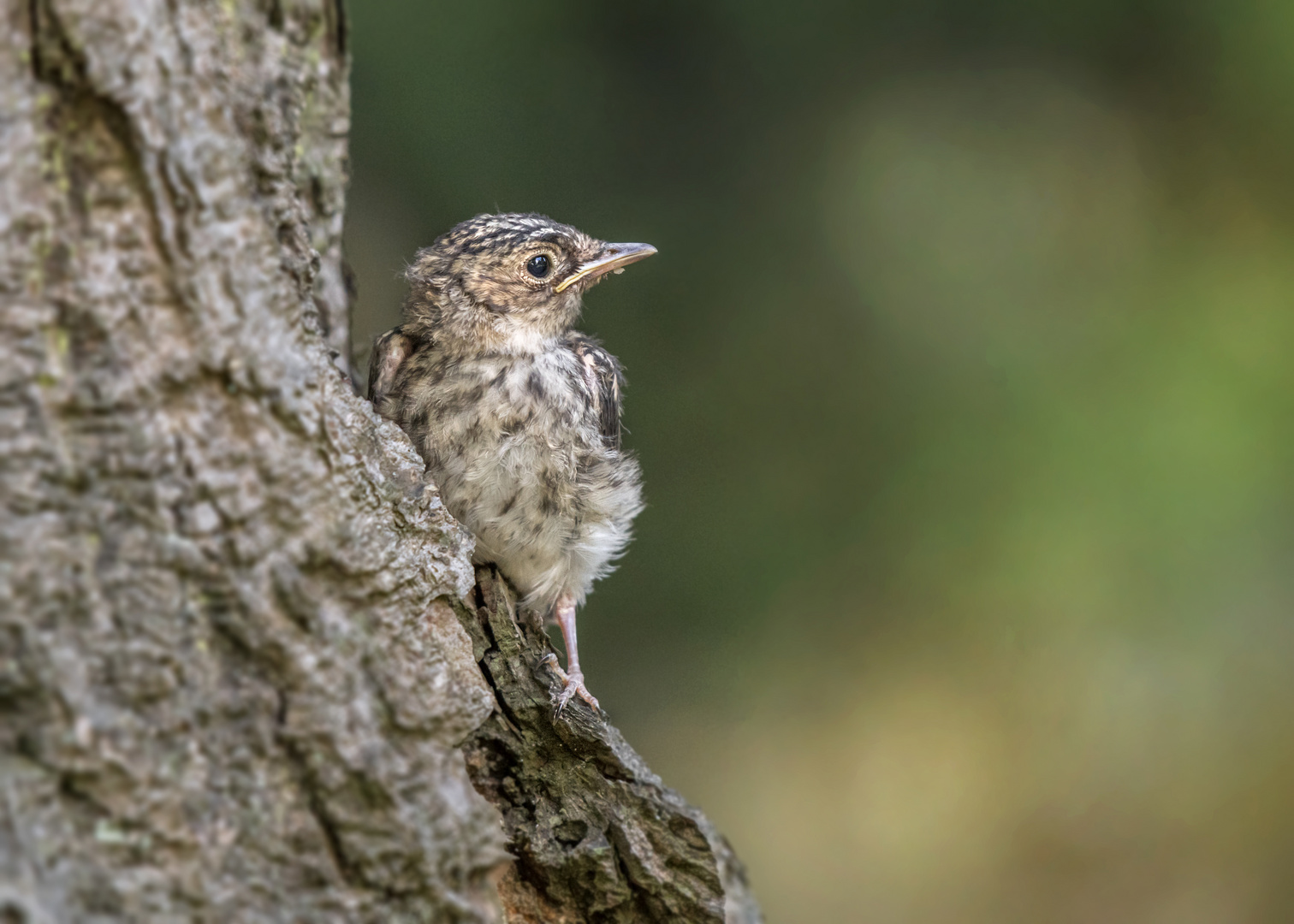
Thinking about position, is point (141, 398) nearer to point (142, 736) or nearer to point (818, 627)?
point (142, 736)

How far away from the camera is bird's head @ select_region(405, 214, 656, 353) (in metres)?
3.34

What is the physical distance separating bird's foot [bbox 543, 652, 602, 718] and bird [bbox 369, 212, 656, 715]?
0.05ft

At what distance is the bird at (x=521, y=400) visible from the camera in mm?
3029

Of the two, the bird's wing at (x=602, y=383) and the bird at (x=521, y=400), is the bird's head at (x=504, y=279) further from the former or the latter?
the bird's wing at (x=602, y=383)

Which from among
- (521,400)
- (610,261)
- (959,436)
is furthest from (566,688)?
(959,436)

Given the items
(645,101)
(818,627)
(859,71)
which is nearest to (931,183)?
(859,71)

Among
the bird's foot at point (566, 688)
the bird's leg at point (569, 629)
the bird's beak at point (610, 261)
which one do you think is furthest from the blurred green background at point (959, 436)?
the bird's foot at point (566, 688)

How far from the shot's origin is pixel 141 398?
5.27 feet

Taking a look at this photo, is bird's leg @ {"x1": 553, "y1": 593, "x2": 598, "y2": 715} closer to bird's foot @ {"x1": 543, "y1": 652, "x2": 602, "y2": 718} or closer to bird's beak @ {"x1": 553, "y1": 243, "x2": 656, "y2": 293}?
bird's foot @ {"x1": 543, "y1": 652, "x2": 602, "y2": 718}

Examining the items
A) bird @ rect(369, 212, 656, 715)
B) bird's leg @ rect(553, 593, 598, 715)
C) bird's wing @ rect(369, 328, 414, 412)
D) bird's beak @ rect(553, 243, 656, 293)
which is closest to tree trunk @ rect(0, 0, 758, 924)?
bird @ rect(369, 212, 656, 715)

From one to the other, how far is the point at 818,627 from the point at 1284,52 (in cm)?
332

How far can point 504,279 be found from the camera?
3408 millimetres

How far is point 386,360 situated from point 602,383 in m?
0.66

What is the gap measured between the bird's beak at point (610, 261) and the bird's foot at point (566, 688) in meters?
1.24
